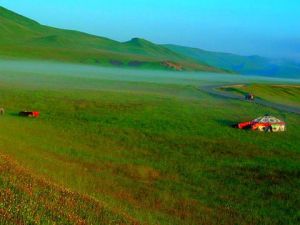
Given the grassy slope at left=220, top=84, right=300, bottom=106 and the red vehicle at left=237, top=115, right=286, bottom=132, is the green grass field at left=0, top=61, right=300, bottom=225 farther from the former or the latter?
the grassy slope at left=220, top=84, right=300, bottom=106

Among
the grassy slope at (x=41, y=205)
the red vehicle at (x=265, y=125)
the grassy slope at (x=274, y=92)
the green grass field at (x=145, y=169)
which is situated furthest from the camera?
the grassy slope at (x=274, y=92)

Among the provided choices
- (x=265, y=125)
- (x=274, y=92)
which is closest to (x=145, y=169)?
(x=265, y=125)

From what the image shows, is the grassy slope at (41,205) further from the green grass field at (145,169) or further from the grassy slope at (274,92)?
the grassy slope at (274,92)

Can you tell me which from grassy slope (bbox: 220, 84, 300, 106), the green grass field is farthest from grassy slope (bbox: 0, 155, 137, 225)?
grassy slope (bbox: 220, 84, 300, 106)

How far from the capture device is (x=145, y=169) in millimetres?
27266

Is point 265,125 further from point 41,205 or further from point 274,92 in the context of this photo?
point 274,92

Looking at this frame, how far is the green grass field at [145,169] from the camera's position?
15.5m

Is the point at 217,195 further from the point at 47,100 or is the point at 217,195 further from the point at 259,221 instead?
the point at 47,100

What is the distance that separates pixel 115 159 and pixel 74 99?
3593cm

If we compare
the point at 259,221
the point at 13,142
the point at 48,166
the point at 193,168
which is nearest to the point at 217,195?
the point at 259,221

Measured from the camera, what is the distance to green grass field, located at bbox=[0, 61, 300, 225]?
15500 millimetres

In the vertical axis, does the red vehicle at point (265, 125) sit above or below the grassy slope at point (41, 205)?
below

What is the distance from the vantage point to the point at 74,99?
6400 centimetres

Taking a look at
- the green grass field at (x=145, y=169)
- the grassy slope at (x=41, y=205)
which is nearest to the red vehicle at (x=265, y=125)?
the green grass field at (x=145, y=169)
